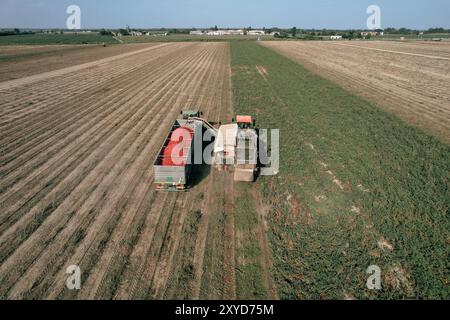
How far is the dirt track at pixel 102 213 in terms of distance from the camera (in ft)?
31.6

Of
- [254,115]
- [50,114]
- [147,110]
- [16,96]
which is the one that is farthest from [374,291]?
[16,96]

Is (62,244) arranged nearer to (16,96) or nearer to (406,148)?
(406,148)

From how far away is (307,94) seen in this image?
32375 millimetres

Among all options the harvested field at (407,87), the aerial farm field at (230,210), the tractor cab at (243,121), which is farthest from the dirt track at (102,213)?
the harvested field at (407,87)

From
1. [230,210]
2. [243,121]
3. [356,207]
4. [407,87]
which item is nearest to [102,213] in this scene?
[230,210]

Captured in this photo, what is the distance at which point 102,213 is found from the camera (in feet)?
42.3

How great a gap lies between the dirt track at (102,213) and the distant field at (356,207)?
2457 mm

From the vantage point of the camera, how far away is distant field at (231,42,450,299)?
31.5ft

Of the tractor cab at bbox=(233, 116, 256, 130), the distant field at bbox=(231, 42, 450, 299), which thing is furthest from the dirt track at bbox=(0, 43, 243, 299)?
the tractor cab at bbox=(233, 116, 256, 130)

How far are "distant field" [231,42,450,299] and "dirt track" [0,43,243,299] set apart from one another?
2.46 metres

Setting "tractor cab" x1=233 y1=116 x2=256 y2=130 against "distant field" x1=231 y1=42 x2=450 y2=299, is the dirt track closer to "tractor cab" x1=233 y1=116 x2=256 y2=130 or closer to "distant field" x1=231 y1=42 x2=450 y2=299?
"distant field" x1=231 y1=42 x2=450 y2=299

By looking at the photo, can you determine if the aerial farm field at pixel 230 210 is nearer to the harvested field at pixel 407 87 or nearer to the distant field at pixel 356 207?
the distant field at pixel 356 207

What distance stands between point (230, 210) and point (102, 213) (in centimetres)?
595

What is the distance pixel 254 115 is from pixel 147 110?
10690mm
